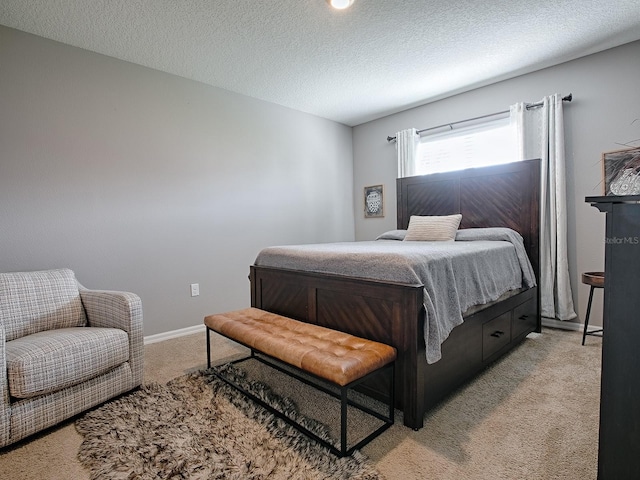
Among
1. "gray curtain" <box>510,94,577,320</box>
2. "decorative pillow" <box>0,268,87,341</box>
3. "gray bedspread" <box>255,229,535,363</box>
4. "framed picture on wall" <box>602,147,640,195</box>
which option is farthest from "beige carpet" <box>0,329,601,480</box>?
"framed picture on wall" <box>602,147,640,195</box>

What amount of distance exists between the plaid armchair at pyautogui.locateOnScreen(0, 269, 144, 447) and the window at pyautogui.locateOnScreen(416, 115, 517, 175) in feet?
11.3

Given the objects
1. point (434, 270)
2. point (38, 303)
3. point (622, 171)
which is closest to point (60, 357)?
point (38, 303)

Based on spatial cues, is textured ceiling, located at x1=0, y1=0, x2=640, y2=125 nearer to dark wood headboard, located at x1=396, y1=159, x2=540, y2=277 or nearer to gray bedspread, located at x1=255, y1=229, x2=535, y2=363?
dark wood headboard, located at x1=396, y1=159, x2=540, y2=277

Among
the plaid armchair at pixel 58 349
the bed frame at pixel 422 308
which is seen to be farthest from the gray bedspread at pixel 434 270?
the plaid armchair at pixel 58 349

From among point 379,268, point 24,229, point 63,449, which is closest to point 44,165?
point 24,229

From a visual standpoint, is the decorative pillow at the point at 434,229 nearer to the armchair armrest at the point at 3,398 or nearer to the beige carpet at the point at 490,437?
the beige carpet at the point at 490,437

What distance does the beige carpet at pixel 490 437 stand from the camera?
1350mm

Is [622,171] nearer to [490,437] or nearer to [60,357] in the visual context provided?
[490,437]

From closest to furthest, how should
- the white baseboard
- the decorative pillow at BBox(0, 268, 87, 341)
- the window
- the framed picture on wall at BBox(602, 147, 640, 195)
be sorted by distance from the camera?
the decorative pillow at BBox(0, 268, 87, 341) < the framed picture on wall at BBox(602, 147, 640, 195) < the white baseboard < the window

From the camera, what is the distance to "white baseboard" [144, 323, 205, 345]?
2.94m

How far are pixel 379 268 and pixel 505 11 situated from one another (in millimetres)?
2013

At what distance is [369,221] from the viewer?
4.74 meters

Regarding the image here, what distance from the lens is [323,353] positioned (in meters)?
1.53

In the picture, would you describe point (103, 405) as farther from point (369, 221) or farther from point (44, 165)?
point (369, 221)
